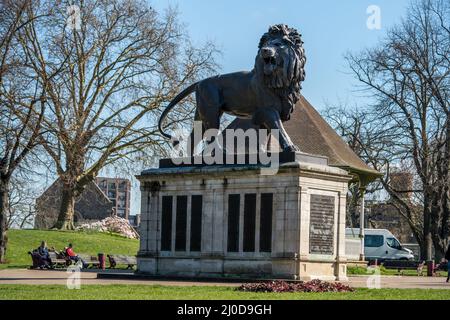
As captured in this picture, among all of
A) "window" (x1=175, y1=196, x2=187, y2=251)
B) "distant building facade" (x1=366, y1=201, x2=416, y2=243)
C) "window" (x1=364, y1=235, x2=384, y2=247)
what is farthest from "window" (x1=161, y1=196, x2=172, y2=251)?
"distant building facade" (x1=366, y1=201, x2=416, y2=243)

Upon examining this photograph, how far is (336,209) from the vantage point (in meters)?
26.0

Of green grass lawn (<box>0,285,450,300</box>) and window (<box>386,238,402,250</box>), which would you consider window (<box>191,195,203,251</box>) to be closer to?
green grass lawn (<box>0,285,450,300</box>)

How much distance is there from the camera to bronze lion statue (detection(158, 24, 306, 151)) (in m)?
25.6

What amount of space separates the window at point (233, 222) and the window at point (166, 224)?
88.1 inches

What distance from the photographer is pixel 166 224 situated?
91.1ft

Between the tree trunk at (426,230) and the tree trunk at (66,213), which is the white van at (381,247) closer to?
the tree trunk at (426,230)

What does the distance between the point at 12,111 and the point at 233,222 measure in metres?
17.0

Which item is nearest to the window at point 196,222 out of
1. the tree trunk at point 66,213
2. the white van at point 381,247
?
the tree trunk at point 66,213

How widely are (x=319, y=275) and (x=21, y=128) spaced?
1807 centimetres

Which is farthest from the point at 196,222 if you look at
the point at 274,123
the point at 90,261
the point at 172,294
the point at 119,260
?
the point at 90,261

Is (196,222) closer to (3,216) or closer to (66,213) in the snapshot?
(3,216)

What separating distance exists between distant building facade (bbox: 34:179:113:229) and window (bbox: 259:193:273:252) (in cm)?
3023

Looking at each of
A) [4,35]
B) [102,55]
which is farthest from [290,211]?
[102,55]
